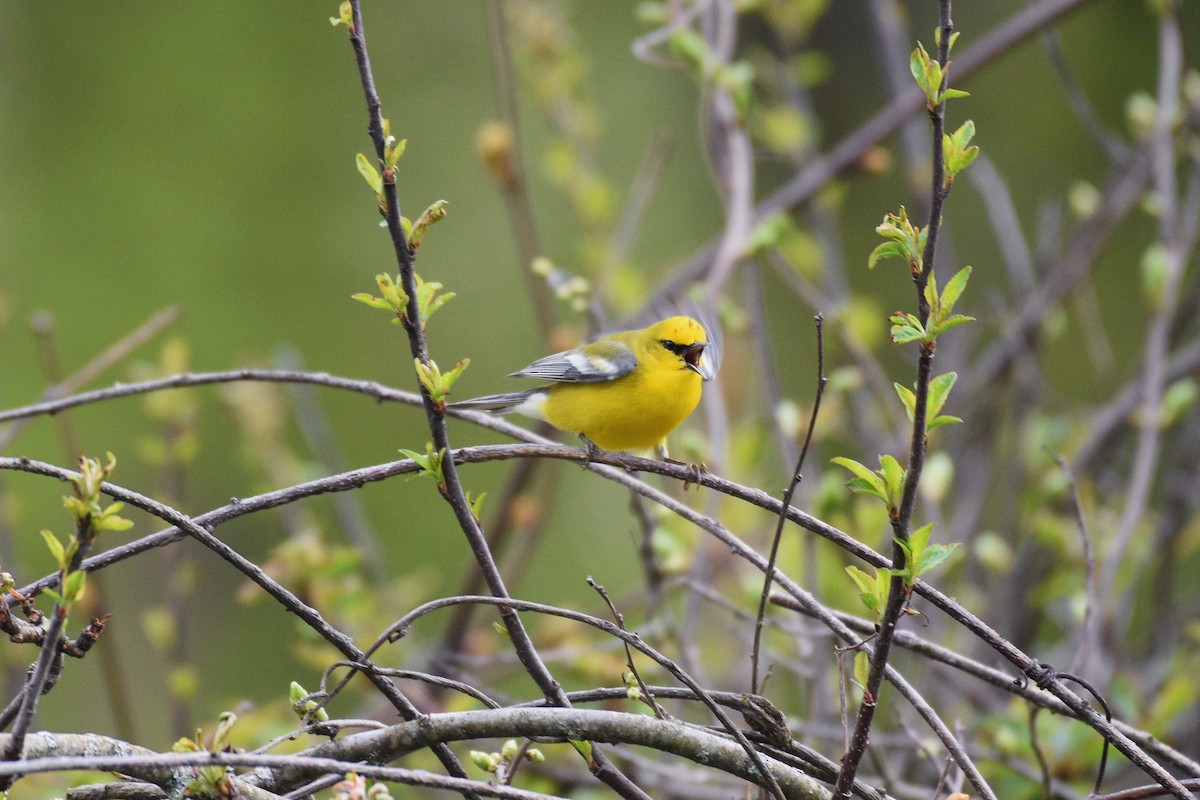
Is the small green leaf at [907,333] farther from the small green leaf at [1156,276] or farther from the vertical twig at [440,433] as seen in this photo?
the small green leaf at [1156,276]

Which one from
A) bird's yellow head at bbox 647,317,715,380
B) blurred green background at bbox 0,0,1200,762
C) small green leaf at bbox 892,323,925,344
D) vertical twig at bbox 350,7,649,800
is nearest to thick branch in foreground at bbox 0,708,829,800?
vertical twig at bbox 350,7,649,800

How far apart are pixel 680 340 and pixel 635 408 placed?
0.21 m

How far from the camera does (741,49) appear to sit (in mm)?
6102

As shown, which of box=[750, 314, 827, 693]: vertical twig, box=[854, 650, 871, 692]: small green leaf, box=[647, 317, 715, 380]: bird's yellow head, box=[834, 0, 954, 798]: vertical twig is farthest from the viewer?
box=[647, 317, 715, 380]: bird's yellow head

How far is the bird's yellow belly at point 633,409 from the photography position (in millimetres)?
2721

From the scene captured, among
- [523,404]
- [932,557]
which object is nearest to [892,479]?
[932,557]

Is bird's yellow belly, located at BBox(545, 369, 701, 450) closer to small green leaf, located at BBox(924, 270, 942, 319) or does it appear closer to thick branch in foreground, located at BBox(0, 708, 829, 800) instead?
thick branch in foreground, located at BBox(0, 708, 829, 800)

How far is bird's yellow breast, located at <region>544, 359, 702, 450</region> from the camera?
2721 millimetres

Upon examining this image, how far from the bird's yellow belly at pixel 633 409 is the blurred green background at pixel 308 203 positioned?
2687 mm

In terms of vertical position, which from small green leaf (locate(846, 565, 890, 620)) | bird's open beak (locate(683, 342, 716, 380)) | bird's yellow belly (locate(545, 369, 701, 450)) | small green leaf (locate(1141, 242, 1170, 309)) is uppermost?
small green leaf (locate(1141, 242, 1170, 309))

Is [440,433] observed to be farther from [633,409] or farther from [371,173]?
[633,409]

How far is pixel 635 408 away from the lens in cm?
272

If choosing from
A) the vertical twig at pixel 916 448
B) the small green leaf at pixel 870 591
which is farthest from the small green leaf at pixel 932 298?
the small green leaf at pixel 870 591

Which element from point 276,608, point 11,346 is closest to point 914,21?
point 276,608
